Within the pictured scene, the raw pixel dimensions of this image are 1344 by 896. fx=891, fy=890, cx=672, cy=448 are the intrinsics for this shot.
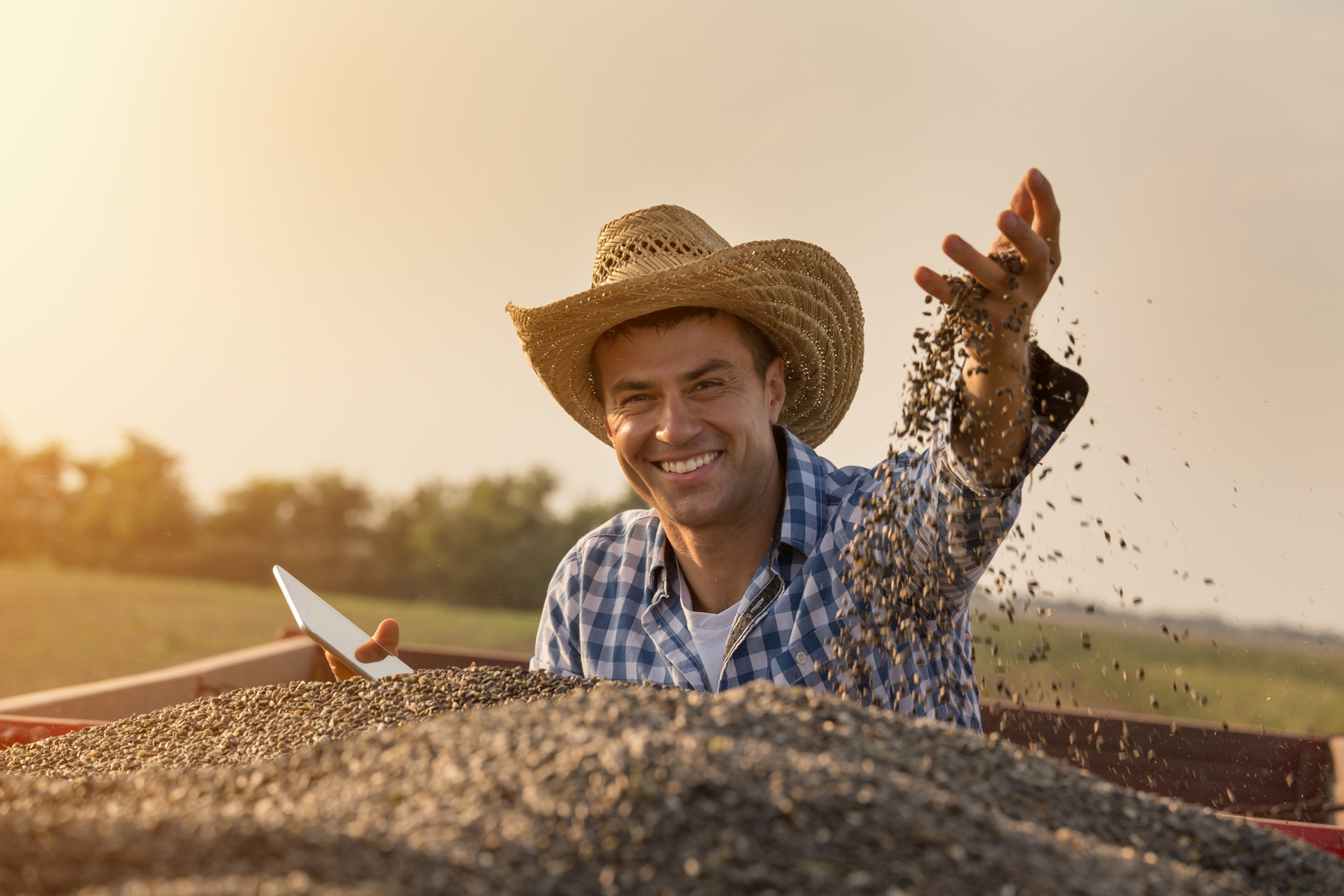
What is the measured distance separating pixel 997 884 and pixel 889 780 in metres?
0.20

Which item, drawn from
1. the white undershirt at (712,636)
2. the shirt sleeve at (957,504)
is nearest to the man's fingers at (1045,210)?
the shirt sleeve at (957,504)

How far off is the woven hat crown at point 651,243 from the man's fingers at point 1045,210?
1.18 m

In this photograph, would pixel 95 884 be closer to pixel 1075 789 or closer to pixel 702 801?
pixel 702 801

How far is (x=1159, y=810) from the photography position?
5.14 ft

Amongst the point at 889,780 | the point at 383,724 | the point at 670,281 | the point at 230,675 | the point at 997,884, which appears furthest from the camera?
the point at 230,675

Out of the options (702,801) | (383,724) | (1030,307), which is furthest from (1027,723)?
(702,801)

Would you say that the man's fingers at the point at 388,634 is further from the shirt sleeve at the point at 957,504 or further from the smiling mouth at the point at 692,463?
the shirt sleeve at the point at 957,504

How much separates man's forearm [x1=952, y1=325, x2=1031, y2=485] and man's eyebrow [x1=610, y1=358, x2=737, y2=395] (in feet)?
3.02

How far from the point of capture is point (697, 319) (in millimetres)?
2975

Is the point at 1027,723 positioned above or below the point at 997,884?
below

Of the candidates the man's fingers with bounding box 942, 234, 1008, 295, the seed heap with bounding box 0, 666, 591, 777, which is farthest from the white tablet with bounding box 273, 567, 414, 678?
the man's fingers with bounding box 942, 234, 1008, 295

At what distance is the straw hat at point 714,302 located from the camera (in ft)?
9.34

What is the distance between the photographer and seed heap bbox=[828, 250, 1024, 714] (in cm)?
224

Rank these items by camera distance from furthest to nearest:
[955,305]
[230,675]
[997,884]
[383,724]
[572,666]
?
[230,675]
[572,666]
[955,305]
[383,724]
[997,884]
